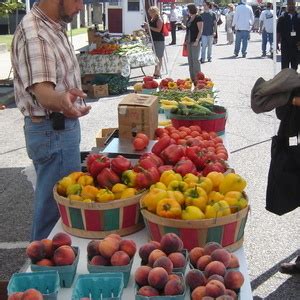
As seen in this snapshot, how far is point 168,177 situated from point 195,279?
85cm

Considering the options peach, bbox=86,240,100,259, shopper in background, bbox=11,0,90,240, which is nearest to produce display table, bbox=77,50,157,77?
shopper in background, bbox=11,0,90,240

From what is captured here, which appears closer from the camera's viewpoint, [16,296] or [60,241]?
[16,296]

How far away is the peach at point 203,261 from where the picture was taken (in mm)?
1849

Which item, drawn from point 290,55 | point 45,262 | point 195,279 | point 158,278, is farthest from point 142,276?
point 290,55

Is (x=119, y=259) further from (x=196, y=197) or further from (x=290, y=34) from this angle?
(x=290, y=34)

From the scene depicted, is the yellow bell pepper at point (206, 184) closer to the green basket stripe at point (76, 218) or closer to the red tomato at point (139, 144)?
the green basket stripe at point (76, 218)

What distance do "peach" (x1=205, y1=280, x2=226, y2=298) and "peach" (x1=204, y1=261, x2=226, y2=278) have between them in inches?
3.2

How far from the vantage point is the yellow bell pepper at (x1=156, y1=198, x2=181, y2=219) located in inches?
86.2

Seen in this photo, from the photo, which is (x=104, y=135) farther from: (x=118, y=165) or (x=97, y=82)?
(x=97, y=82)

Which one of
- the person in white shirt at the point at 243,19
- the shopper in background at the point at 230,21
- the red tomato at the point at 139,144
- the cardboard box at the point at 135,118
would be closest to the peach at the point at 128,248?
the red tomato at the point at 139,144

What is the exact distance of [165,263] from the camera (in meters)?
1.79

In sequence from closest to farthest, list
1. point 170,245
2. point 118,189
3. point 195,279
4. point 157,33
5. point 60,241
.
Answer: point 195,279 → point 170,245 → point 60,241 → point 118,189 → point 157,33

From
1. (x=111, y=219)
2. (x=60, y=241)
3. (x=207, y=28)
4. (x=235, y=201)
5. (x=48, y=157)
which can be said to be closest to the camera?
(x=60, y=241)

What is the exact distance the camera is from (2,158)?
710 centimetres
